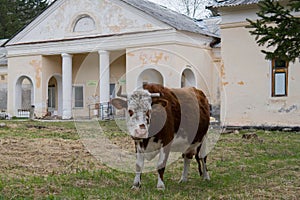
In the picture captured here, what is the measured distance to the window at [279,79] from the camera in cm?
1780

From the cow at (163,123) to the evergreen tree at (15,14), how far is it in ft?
154

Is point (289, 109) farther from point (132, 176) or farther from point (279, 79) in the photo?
point (132, 176)

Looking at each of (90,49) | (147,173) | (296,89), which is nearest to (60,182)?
(147,173)

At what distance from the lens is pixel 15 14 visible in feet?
175

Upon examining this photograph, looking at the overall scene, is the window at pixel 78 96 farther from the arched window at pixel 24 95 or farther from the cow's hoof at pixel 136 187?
the cow's hoof at pixel 136 187

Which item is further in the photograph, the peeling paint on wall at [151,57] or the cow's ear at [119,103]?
the peeling paint on wall at [151,57]

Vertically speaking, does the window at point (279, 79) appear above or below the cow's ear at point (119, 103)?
above

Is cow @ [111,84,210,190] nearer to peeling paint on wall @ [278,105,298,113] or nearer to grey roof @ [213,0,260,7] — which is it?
peeling paint on wall @ [278,105,298,113]

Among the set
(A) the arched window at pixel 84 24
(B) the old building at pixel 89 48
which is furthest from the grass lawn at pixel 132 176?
(A) the arched window at pixel 84 24

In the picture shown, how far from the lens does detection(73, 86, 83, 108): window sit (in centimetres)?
2931

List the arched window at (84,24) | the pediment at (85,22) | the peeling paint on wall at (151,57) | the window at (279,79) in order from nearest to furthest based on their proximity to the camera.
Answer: the window at (279,79), the peeling paint on wall at (151,57), the pediment at (85,22), the arched window at (84,24)

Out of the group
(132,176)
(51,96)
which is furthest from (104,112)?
(51,96)

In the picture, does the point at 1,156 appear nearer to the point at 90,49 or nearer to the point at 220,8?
the point at 220,8

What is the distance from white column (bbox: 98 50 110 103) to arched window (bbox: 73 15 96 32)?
1.80 m
